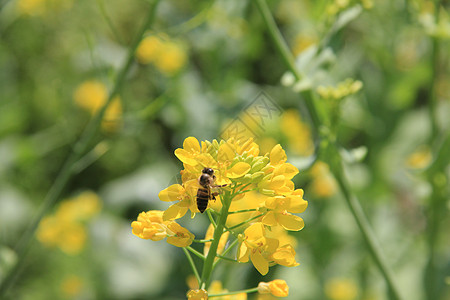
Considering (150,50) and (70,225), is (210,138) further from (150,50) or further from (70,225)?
(70,225)

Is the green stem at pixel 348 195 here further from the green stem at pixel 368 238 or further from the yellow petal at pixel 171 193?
the yellow petal at pixel 171 193

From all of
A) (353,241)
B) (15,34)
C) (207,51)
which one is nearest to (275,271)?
(353,241)

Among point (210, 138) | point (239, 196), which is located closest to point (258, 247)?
point (239, 196)

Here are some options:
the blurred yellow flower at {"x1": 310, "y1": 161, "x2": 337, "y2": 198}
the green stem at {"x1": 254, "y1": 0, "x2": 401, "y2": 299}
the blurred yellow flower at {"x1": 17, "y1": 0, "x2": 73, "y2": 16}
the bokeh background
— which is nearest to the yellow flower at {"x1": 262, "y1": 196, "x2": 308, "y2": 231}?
the green stem at {"x1": 254, "y1": 0, "x2": 401, "y2": 299}

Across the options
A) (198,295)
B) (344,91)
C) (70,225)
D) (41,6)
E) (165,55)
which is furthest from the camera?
(41,6)

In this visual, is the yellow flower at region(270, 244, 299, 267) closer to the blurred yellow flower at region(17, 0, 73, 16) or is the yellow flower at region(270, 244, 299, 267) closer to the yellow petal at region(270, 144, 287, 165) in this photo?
the yellow petal at region(270, 144, 287, 165)

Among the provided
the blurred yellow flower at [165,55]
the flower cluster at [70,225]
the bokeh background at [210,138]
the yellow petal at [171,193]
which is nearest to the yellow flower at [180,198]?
the yellow petal at [171,193]

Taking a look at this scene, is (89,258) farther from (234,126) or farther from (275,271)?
(234,126)
